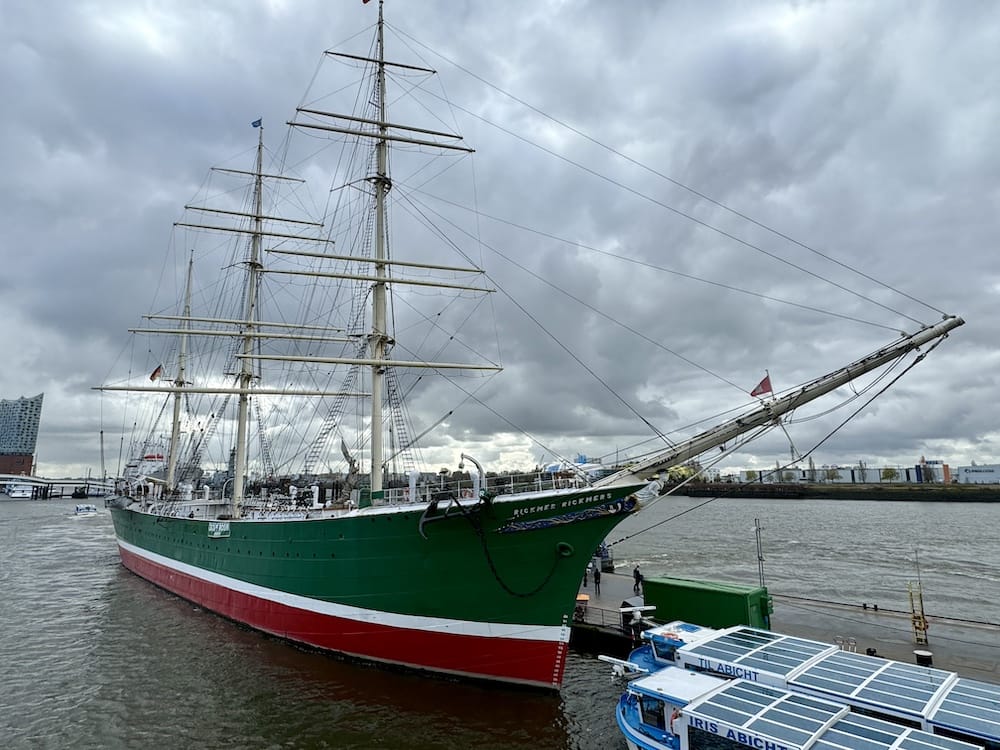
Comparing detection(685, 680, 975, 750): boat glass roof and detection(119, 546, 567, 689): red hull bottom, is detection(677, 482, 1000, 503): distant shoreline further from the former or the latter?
detection(685, 680, 975, 750): boat glass roof

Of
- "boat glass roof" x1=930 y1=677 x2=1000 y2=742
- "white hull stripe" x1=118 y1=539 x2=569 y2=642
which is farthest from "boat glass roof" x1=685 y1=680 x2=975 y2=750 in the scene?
"white hull stripe" x1=118 y1=539 x2=569 y2=642

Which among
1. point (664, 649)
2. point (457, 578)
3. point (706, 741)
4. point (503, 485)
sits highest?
point (503, 485)

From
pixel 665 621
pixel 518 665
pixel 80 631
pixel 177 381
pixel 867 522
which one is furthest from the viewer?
pixel 867 522

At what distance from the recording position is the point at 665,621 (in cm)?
1464

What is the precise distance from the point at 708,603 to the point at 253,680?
1209 cm

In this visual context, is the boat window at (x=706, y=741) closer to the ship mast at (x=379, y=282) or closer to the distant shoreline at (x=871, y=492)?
the ship mast at (x=379, y=282)

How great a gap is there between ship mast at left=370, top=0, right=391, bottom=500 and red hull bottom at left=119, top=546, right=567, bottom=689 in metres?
4.07

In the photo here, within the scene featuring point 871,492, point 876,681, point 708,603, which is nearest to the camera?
point 876,681

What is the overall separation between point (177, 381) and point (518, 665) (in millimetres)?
31913

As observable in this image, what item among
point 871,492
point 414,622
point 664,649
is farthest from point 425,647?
point 871,492

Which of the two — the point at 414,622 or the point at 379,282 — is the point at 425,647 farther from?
the point at 379,282

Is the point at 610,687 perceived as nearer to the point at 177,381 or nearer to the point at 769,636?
the point at 769,636

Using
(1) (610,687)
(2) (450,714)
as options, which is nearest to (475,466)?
(2) (450,714)

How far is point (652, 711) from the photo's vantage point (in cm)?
927
